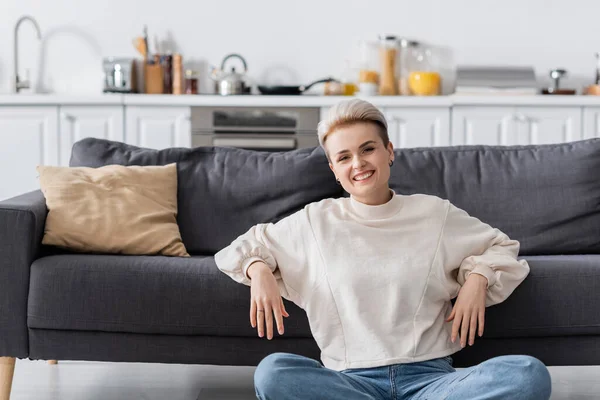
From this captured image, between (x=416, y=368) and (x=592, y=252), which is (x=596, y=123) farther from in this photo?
(x=416, y=368)

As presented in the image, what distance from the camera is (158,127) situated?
5.16m

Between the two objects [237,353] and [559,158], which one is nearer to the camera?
[237,353]

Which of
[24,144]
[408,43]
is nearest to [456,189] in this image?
[408,43]

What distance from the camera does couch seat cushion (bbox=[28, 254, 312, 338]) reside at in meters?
2.47

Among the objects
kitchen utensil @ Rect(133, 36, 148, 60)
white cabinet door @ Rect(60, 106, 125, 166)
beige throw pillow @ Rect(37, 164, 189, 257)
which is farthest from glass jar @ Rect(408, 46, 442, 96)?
beige throw pillow @ Rect(37, 164, 189, 257)

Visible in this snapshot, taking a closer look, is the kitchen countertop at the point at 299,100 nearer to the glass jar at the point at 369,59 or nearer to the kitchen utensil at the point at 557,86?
the kitchen utensil at the point at 557,86

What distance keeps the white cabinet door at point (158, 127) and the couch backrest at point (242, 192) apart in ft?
6.84

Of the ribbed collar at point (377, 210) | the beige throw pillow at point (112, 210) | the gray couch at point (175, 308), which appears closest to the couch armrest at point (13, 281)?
the gray couch at point (175, 308)

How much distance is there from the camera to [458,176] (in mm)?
2979

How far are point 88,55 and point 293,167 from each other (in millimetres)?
3155

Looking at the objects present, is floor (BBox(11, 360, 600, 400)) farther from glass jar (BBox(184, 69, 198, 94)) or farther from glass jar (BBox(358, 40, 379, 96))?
glass jar (BBox(358, 40, 379, 96))

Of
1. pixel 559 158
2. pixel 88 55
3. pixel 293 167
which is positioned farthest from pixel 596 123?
pixel 88 55

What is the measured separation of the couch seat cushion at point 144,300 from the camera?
2471 millimetres

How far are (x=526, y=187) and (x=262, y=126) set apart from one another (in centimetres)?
241
